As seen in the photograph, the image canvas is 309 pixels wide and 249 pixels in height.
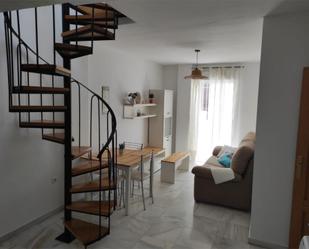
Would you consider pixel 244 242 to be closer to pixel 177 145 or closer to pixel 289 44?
pixel 289 44

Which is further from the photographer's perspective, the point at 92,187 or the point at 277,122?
the point at 92,187

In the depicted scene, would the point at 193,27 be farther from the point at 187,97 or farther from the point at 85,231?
the point at 187,97

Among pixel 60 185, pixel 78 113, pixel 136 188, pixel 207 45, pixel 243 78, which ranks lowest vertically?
pixel 136 188

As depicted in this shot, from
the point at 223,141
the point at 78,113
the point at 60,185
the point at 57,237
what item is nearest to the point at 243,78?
the point at 223,141

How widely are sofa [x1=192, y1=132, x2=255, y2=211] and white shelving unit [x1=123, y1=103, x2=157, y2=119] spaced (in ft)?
6.33

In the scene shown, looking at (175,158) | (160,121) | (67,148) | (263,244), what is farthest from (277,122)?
(160,121)

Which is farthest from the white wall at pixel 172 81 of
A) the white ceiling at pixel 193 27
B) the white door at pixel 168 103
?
the white ceiling at pixel 193 27

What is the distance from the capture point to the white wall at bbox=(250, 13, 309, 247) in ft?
8.25

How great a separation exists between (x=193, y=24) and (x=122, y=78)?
7.58 feet

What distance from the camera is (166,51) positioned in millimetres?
4660

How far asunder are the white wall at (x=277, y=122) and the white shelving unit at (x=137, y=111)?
9.62ft

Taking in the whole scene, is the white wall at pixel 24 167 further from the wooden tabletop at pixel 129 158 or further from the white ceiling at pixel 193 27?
the white ceiling at pixel 193 27

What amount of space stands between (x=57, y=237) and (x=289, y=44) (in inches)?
131

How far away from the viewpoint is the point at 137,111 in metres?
5.61
